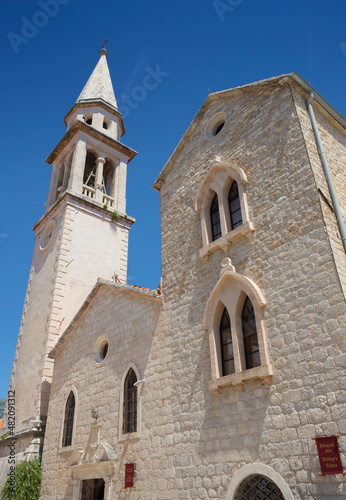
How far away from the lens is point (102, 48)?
1185 inches

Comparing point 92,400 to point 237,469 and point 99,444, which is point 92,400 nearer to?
point 99,444

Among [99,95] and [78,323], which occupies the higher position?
[99,95]

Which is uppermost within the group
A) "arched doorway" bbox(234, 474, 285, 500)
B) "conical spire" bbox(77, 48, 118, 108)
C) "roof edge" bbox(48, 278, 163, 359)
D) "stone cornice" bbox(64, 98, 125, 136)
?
"conical spire" bbox(77, 48, 118, 108)

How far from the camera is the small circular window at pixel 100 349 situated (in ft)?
42.1

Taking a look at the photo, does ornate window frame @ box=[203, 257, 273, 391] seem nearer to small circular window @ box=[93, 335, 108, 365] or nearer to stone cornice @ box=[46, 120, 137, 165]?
small circular window @ box=[93, 335, 108, 365]

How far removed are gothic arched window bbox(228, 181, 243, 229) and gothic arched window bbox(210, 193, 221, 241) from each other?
1.50ft

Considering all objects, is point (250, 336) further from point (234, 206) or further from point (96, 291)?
point (96, 291)

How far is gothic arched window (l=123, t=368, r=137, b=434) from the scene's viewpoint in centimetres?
1061

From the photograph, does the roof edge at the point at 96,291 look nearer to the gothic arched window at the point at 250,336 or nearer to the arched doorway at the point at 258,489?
the gothic arched window at the point at 250,336

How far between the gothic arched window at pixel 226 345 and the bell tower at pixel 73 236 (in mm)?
9056

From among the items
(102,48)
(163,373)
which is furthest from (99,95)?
(163,373)

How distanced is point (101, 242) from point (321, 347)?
593 inches

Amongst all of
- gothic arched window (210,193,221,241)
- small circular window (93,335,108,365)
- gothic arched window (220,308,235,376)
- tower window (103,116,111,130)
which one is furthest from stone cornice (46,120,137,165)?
gothic arched window (220,308,235,376)

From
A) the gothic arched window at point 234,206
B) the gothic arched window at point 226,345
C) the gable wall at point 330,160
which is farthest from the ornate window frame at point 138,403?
A: the gable wall at point 330,160
